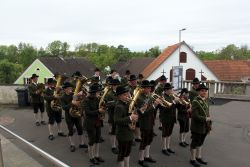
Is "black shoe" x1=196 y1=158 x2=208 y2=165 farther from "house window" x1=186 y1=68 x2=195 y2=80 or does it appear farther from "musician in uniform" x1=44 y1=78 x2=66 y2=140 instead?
"house window" x1=186 y1=68 x2=195 y2=80

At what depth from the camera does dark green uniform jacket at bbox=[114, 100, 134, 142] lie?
605 cm

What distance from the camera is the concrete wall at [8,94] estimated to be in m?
16.1

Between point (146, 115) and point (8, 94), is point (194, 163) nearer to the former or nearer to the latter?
point (146, 115)

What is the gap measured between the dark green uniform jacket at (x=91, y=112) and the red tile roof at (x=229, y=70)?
35.7 m

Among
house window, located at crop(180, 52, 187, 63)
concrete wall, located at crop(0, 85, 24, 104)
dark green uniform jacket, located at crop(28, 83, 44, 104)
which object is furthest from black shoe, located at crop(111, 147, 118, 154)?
house window, located at crop(180, 52, 187, 63)

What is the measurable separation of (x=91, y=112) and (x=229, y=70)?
38755 mm

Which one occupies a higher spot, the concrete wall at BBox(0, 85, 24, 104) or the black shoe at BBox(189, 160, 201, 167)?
the concrete wall at BBox(0, 85, 24, 104)

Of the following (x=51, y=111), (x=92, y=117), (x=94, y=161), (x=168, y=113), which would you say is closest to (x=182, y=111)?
(x=168, y=113)

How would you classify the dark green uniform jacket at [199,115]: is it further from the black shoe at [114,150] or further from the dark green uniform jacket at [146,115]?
the black shoe at [114,150]

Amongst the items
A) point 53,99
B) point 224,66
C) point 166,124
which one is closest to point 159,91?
point 166,124

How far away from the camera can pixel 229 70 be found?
139 ft

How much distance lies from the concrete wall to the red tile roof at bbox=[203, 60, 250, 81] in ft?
100

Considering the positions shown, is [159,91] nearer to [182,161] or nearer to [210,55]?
[182,161]

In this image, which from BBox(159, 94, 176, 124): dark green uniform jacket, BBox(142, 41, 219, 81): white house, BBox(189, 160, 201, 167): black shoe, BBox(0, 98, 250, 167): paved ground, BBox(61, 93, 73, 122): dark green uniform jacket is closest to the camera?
BBox(189, 160, 201, 167): black shoe
